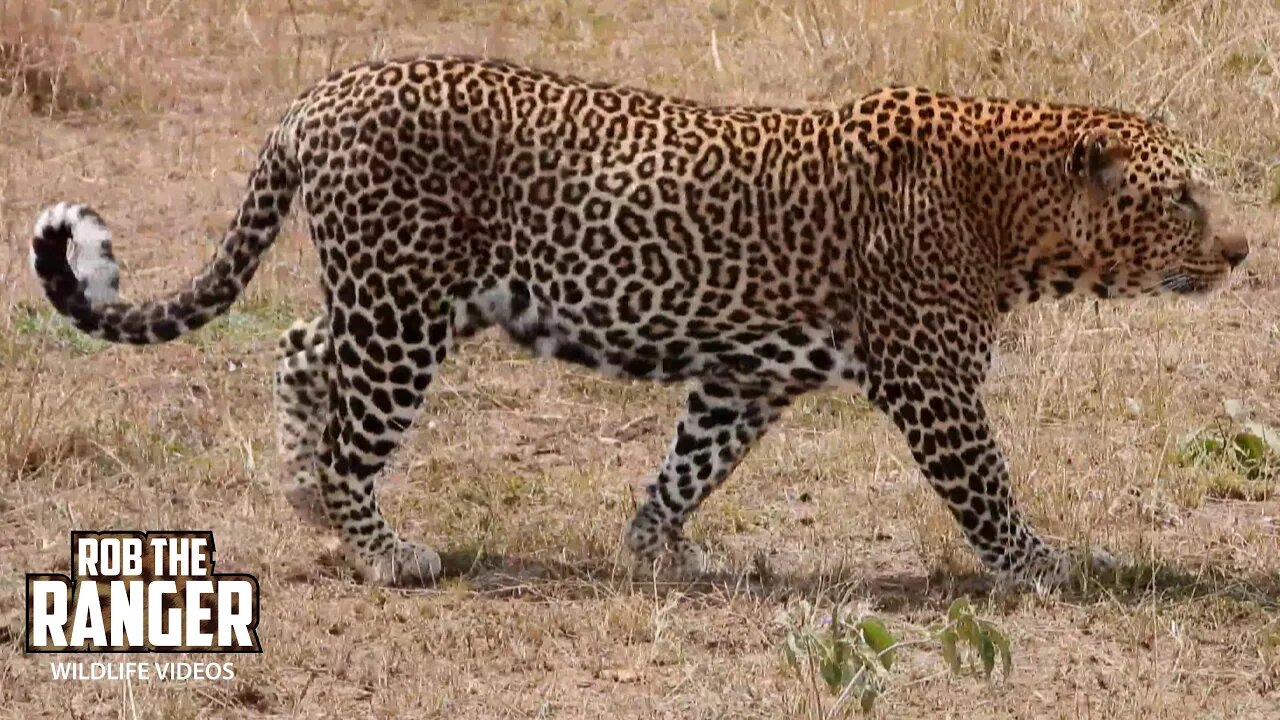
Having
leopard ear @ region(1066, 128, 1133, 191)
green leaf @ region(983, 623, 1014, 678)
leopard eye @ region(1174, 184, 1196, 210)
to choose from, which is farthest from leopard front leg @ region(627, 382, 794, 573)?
green leaf @ region(983, 623, 1014, 678)

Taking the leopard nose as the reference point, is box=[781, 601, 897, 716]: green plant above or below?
below

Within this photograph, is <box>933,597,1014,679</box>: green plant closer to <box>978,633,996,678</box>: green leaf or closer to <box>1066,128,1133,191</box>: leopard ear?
<box>978,633,996,678</box>: green leaf

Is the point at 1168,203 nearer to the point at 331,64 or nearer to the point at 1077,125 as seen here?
the point at 1077,125

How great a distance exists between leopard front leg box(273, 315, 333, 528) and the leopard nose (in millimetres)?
3053

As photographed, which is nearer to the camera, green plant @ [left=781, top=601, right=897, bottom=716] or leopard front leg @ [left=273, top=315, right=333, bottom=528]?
green plant @ [left=781, top=601, right=897, bottom=716]

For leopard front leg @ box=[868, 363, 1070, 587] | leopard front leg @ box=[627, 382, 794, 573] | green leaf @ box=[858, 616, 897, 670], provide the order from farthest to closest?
leopard front leg @ box=[627, 382, 794, 573] → leopard front leg @ box=[868, 363, 1070, 587] → green leaf @ box=[858, 616, 897, 670]

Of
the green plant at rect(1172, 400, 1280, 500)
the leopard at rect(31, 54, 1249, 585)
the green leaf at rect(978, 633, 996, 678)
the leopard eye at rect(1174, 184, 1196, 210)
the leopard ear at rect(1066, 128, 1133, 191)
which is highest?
the leopard ear at rect(1066, 128, 1133, 191)

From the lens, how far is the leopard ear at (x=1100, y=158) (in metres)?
7.65

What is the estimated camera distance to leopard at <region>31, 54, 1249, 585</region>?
25.1 ft

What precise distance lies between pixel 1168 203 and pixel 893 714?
2088 millimetres

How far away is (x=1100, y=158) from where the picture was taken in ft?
25.2

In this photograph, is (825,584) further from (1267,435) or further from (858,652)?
(1267,435)

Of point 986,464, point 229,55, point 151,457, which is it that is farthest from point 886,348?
point 229,55

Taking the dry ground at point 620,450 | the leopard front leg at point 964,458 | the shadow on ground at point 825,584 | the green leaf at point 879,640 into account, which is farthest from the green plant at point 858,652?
the leopard front leg at point 964,458
